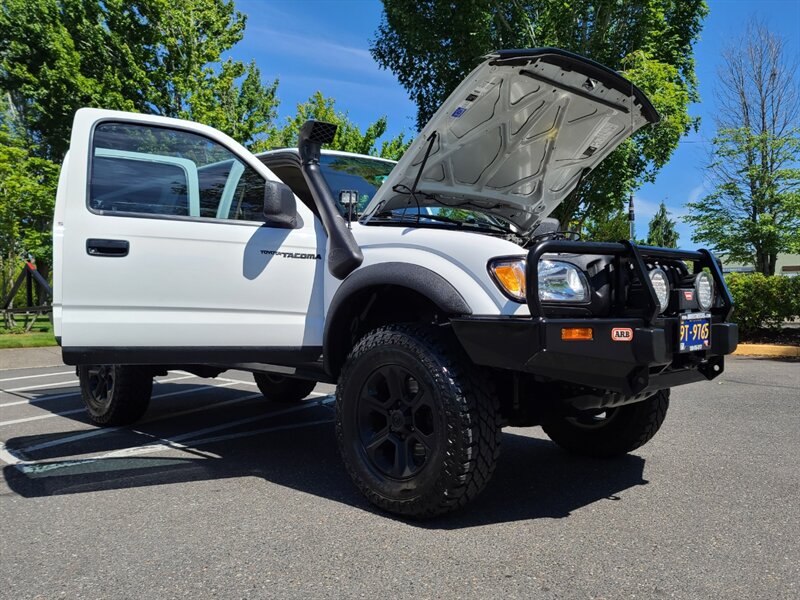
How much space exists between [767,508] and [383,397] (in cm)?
196

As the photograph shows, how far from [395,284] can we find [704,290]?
154cm

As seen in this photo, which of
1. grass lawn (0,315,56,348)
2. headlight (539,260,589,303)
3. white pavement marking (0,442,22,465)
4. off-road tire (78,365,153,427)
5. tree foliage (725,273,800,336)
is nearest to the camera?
headlight (539,260,589,303)

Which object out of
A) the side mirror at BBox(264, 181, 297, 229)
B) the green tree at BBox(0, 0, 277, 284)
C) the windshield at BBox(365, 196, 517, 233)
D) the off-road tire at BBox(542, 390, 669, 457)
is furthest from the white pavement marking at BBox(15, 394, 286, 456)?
the green tree at BBox(0, 0, 277, 284)

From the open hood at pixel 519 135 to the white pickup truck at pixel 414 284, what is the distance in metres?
0.01

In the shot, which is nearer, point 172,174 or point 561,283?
point 561,283

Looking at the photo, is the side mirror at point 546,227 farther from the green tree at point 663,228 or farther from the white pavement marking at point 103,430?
the green tree at point 663,228

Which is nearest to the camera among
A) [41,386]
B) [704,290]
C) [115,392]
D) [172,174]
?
[704,290]

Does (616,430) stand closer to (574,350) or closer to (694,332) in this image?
(694,332)

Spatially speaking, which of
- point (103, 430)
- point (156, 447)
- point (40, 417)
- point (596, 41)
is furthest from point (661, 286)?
point (596, 41)

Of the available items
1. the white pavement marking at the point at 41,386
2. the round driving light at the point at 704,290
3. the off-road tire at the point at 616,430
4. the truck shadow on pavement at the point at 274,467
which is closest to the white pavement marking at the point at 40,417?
the truck shadow on pavement at the point at 274,467

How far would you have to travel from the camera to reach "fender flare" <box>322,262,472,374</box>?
112 inches

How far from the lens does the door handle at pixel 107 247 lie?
3287mm

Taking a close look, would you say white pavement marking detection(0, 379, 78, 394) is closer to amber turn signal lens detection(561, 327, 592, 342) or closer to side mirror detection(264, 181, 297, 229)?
side mirror detection(264, 181, 297, 229)

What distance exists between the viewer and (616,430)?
394 cm
